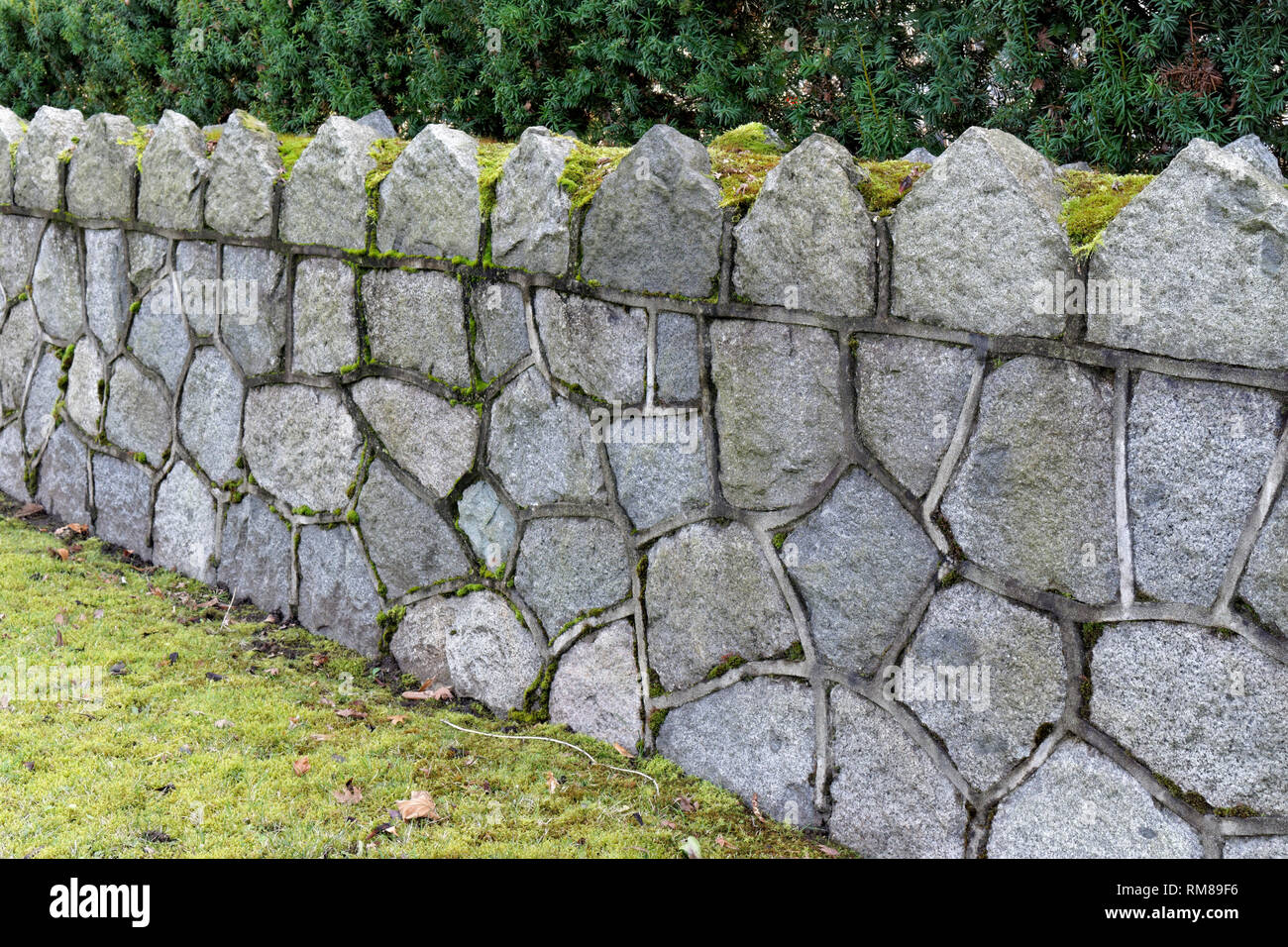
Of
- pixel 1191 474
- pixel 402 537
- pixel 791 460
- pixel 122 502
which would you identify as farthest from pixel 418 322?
pixel 1191 474

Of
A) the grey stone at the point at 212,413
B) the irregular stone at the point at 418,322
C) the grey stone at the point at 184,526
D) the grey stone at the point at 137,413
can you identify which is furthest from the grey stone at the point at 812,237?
the grey stone at the point at 137,413

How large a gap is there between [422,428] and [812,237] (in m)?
1.52

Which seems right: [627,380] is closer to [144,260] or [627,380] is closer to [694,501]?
[694,501]

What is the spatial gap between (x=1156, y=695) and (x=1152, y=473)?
45 centimetres

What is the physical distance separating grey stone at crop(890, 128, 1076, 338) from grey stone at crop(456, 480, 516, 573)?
142 cm

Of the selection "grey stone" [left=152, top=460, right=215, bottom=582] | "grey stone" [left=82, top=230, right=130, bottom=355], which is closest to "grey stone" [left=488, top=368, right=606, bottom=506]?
"grey stone" [left=152, top=460, right=215, bottom=582]

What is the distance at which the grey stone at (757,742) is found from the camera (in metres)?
2.74

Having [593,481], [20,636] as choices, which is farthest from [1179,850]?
[20,636]

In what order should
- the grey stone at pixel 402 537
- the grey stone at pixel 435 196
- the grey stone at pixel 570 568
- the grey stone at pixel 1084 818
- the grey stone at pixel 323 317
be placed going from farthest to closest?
the grey stone at pixel 323 317, the grey stone at pixel 402 537, the grey stone at pixel 435 196, the grey stone at pixel 570 568, the grey stone at pixel 1084 818

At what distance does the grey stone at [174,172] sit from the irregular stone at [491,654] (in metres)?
1.91

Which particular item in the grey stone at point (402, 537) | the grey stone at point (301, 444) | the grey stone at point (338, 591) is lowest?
the grey stone at point (338, 591)

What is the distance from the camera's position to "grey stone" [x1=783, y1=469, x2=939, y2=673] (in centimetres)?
252

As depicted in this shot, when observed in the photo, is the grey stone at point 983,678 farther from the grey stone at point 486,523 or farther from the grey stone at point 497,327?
the grey stone at point 497,327

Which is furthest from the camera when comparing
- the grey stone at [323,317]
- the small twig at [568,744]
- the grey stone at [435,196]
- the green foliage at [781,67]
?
the grey stone at [323,317]
